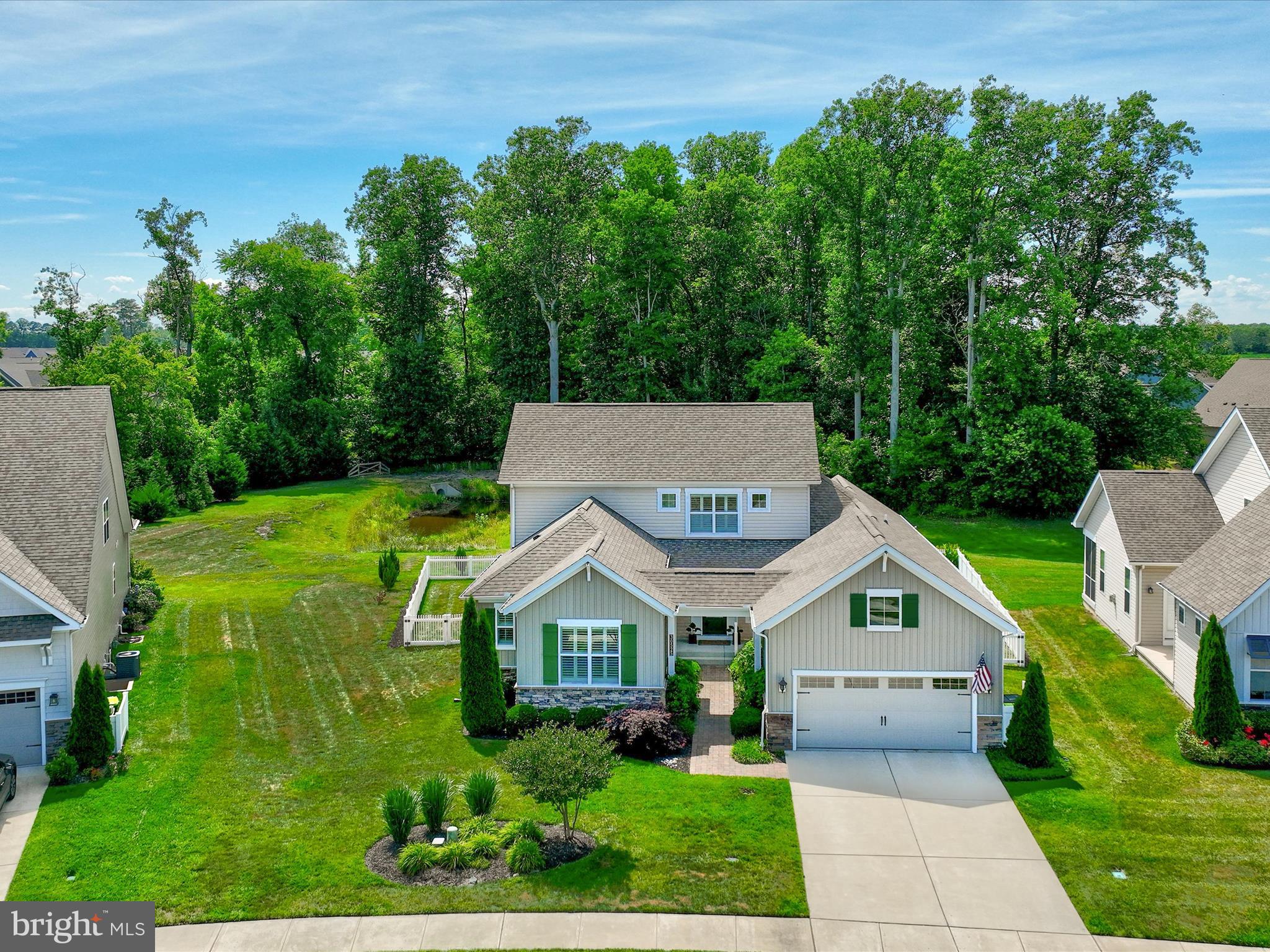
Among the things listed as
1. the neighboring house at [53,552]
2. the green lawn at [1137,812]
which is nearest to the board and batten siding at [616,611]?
the green lawn at [1137,812]

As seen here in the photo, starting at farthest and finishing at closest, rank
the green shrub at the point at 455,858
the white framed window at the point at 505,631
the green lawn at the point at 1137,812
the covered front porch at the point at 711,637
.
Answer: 1. the covered front porch at the point at 711,637
2. the white framed window at the point at 505,631
3. the green shrub at the point at 455,858
4. the green lawn at the point at 1137,812

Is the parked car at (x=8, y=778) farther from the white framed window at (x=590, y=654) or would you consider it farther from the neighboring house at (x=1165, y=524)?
the neighboring house at (x=1165, y=524)

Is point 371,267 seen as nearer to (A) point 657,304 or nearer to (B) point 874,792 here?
(A) point 657,304

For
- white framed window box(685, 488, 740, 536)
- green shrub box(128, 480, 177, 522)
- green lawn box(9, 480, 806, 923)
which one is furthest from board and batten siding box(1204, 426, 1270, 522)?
green shrub box(128, 480, 177, 522)

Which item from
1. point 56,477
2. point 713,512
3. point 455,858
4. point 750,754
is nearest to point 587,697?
point 750,754

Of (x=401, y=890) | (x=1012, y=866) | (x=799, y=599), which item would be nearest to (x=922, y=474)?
(x=799, y=599)

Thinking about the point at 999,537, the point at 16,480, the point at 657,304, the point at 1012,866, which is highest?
the point at 657,304
